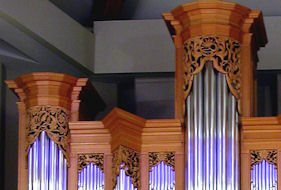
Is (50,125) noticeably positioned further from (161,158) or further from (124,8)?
(124,8)

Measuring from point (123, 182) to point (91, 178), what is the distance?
0.45 meters

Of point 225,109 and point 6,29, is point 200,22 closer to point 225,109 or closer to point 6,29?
point 225,109

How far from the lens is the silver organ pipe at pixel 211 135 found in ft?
42.2

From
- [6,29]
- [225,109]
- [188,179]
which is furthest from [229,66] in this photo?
[6,29]

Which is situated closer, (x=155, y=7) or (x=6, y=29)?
(x=6, y=29)

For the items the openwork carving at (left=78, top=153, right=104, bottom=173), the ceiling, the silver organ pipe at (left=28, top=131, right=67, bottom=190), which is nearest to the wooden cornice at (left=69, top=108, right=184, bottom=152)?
the openwork carving at (left=78, top=153, right=104, bottom=173)

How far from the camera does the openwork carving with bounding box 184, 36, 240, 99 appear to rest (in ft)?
42.8

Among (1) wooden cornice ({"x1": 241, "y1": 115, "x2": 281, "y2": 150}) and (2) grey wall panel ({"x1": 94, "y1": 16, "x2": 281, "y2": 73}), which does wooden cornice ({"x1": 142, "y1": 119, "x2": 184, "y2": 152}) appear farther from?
(2) grey wall panel ({"x1": 94, "y1": 16, "x2": 281, "y2": 73})

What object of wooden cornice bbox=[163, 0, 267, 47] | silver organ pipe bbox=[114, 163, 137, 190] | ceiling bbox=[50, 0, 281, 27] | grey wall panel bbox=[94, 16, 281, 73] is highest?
ceiling bbox=[50, 0, 281, 27]

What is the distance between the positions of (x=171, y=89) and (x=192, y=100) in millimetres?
2991

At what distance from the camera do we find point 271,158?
13023mm

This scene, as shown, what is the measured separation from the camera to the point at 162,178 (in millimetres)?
13180

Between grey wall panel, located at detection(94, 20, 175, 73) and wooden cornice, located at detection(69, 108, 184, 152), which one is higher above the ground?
grey wall panel, located at detection(94, 20, 175, 73)

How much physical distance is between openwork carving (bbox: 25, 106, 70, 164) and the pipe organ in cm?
1
